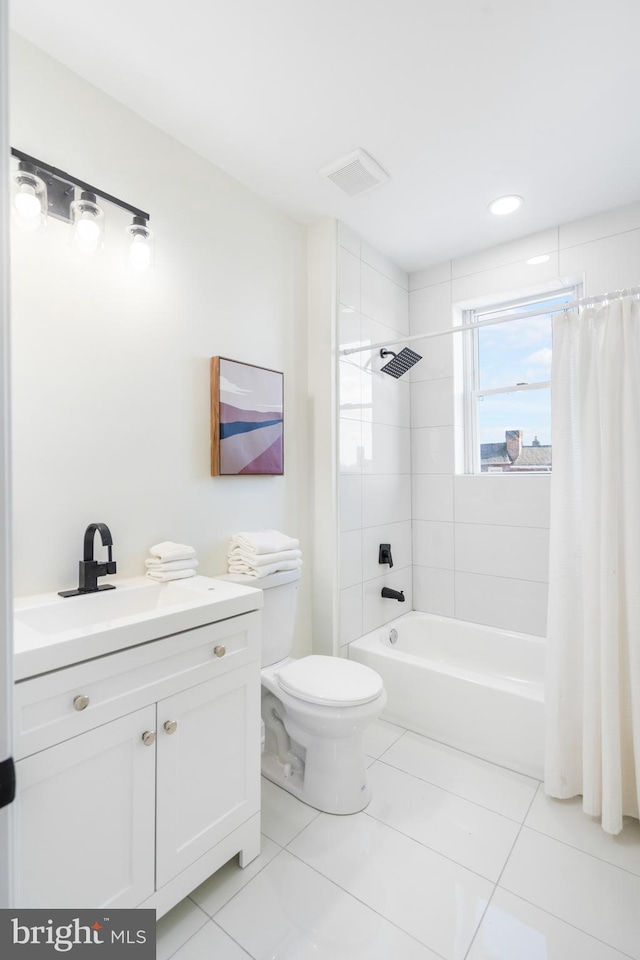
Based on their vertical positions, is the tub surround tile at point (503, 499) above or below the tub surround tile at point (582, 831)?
above

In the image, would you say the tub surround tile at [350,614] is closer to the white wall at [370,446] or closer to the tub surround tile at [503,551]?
the white wall at [370,446]

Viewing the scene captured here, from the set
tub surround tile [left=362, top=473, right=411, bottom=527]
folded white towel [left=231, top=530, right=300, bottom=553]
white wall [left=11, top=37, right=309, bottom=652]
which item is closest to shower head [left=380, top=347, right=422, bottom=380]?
tub surround tile [left=362, top=473, right=411, bottom=527]

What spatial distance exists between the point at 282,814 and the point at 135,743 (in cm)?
88

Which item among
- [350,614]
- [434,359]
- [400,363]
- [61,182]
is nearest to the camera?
[61,182]

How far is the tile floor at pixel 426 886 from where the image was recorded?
123 centimetres

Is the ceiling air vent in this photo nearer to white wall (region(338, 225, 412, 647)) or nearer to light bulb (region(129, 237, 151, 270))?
white wall (region(338, 225, 412, 647))

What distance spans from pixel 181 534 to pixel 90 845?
0.98 m

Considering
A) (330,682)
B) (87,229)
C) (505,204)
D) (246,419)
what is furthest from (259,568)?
(505,204)

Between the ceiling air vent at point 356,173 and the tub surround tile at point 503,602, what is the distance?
2.13m

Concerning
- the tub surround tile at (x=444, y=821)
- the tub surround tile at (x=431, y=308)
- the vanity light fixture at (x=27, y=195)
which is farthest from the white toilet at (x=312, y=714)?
the tub surround tile at (x=431, y=308)

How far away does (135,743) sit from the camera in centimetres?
115

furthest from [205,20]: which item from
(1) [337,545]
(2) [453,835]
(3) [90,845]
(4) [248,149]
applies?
(2) [453,835]

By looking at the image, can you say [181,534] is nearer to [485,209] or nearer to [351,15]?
[351,15]

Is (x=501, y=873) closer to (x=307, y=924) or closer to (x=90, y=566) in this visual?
(x=307, y=924)
